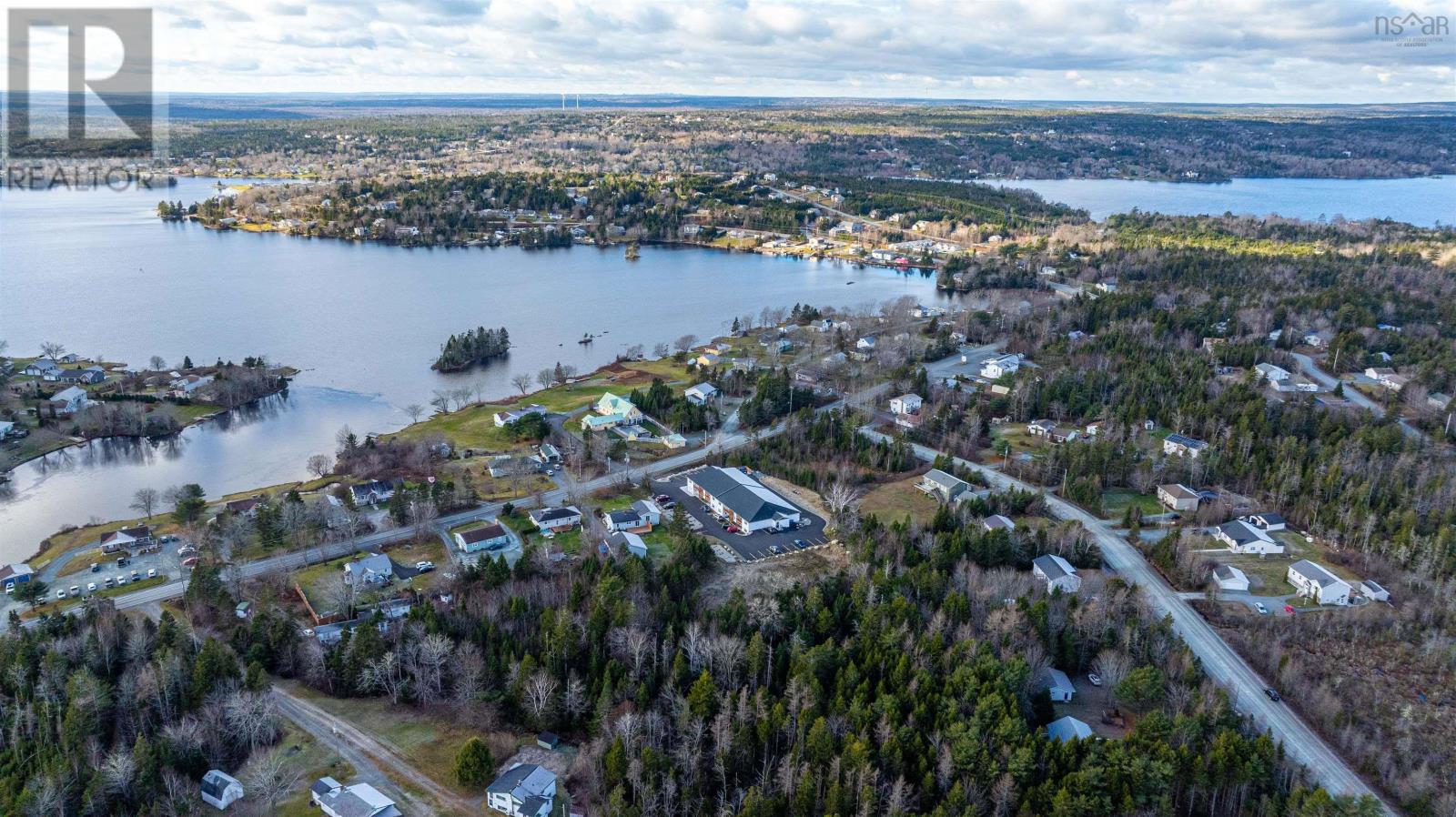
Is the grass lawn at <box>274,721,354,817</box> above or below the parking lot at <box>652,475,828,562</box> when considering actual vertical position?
below

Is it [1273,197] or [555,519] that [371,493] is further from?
[1273,197]

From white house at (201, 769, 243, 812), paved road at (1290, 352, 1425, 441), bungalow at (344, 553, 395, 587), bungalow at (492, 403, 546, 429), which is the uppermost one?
paved road at (1290, 352, 1425, 441)

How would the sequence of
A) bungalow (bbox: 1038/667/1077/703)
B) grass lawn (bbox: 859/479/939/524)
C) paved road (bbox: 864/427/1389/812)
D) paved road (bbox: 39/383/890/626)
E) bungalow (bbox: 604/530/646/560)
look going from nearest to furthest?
paved road (bbox: 864/427/1389/812) < bungalow (bbox: 1038/667/1077/703) < paved road (bbox: 39/383/890/626) < bungalow (bbox: 604/530/646/560) < grass lawn (bbox: 859/479/939/524)

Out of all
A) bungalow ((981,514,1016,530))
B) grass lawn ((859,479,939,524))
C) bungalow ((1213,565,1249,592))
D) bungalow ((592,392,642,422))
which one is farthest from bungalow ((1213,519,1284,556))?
bungalow ((592,392,642,422))

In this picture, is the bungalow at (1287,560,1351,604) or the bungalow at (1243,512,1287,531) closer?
the bungalow at (1287,560,1351,604)

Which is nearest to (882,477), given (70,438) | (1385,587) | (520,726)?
(1385,587)

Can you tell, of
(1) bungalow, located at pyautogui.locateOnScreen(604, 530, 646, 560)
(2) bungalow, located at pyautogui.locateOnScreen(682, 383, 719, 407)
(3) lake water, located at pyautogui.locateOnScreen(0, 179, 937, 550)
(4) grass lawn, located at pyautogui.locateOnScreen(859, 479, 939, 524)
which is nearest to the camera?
(1) bungalow, located at pyautogui.locateOnScreen(604, 530, 646, 560)

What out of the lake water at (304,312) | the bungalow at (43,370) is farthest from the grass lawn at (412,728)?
the bungalow at (43,370)

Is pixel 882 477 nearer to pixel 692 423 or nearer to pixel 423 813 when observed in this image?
pixel 692 423

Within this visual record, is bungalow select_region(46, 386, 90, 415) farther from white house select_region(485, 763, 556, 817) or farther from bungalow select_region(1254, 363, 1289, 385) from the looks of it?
bungalow select_region(1254, 363, 1289, 385)

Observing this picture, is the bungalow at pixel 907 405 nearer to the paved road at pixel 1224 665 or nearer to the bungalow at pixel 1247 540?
the paved road at pixel 1224 665
